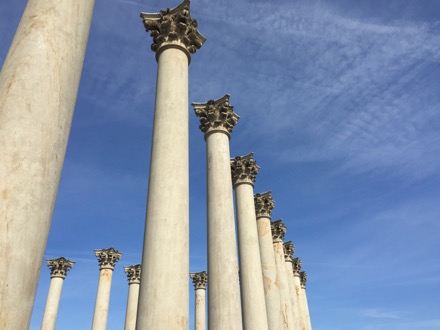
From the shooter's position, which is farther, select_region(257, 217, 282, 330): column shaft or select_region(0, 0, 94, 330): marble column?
select_region(257, 217, 282, 330): column shaft

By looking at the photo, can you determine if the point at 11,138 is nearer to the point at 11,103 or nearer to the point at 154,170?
the point at 11,103

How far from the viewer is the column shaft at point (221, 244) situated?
2423 centimetres

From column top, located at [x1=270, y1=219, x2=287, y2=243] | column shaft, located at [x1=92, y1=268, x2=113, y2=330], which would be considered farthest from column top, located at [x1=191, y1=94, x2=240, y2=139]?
column shaft, located at [x1=92, y1=268, x2=113, y2=330]

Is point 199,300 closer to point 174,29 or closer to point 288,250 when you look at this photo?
point 288,250

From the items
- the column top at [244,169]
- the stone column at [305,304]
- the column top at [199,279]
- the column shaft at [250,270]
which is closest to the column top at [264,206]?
the column top at [244,169]

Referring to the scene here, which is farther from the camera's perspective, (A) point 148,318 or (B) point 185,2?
(B) point 185,2

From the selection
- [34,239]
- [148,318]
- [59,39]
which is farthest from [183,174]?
[34,239]

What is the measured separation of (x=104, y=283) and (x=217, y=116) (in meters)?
42.1

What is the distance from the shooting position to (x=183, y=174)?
19.1m

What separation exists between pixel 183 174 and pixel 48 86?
9604 mm

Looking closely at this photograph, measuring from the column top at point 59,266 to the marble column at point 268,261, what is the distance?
135 feet

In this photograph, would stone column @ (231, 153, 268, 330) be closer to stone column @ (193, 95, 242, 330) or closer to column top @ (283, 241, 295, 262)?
stone column @ (193, 95, 242, 330)

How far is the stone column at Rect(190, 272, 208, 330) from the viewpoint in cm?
7094

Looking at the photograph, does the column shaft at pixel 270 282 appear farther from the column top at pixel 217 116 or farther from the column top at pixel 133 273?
the column top at pixel 133 273
